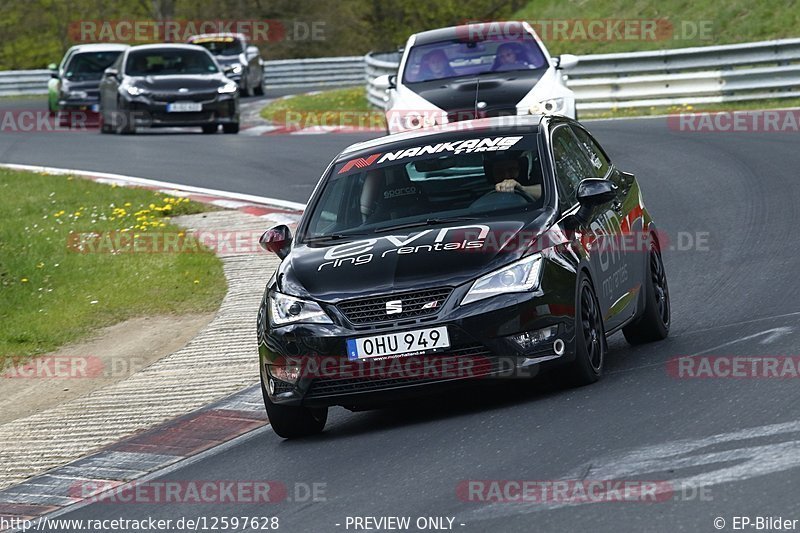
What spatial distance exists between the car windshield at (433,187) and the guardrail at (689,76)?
17256 mm

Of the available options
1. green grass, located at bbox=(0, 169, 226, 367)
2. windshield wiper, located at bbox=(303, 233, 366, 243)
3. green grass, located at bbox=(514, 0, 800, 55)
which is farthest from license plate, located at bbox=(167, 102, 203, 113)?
windshield wiper, located at bbox=(303, 233, 366, 243)

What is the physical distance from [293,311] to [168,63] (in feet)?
65.5

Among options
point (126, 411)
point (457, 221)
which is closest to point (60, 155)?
point (126, 411)

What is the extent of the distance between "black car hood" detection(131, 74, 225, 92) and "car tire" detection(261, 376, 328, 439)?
59.8 ft

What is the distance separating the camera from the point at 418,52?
697 inches

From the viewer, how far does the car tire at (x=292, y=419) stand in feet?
26.7

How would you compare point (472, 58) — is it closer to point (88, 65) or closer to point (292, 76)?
point (88, 65)

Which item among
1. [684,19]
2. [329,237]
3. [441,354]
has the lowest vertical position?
[684,19]

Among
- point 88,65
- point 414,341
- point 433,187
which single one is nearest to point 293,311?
point 414,341

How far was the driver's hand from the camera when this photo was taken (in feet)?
28.6

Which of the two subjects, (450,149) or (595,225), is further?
(450,149)

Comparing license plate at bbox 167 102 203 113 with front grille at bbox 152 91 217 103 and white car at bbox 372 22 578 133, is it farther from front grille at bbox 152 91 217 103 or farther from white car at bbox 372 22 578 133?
white car at bbox 372 22 578 133

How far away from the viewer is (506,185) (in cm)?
874

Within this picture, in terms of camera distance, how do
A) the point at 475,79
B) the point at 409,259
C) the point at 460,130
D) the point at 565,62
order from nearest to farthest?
the point at 409,259 → the point at 460,130 → the point at 475,79 → the point at 565,62
